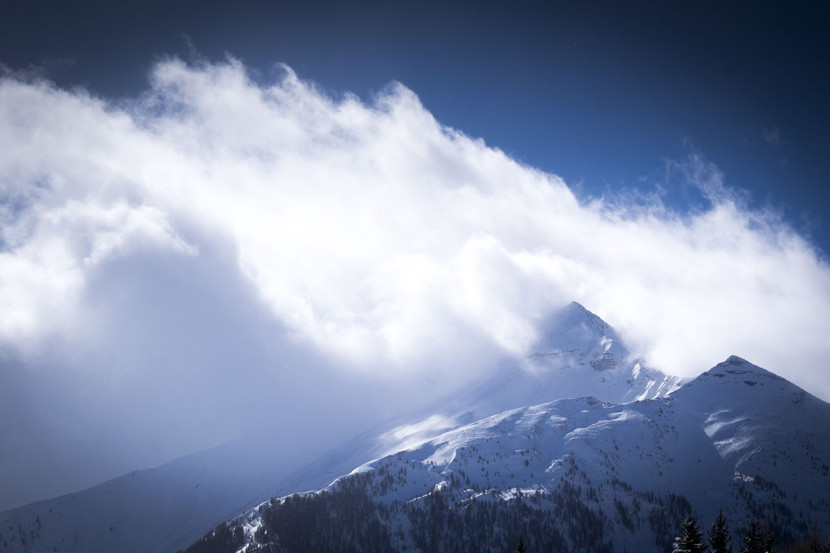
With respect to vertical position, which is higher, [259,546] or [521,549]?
[521,549]

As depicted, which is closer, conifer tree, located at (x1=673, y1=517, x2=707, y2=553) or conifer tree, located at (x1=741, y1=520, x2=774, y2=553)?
conifer tree, located at (x1=673, y1=517, x2=707, y2=553)

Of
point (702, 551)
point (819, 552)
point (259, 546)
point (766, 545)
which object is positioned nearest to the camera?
point (702, 551)

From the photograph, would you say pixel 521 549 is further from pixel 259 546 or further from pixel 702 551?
pixel 259 546

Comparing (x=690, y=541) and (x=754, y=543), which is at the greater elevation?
(x=690, y=541)

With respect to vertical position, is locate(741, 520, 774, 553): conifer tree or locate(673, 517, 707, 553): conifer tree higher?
locate(673, 517, 707, 553): conifer tree

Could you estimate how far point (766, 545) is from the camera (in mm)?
94750

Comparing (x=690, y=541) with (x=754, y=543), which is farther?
(x=754, y=543)

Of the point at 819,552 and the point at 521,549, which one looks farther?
the point at 819,552

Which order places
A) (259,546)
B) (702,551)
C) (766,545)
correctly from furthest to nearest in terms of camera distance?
(259,546) < (766,545) < (702,551)

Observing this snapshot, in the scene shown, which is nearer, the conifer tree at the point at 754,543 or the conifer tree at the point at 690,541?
the conifer tree at the point at 690,541

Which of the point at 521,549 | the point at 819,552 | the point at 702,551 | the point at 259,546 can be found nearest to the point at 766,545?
the point at 819,552

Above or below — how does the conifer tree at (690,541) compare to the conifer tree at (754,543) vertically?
above

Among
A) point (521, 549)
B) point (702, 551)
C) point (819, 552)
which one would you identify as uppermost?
point (521, 549)

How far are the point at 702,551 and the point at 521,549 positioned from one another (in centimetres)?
2687
